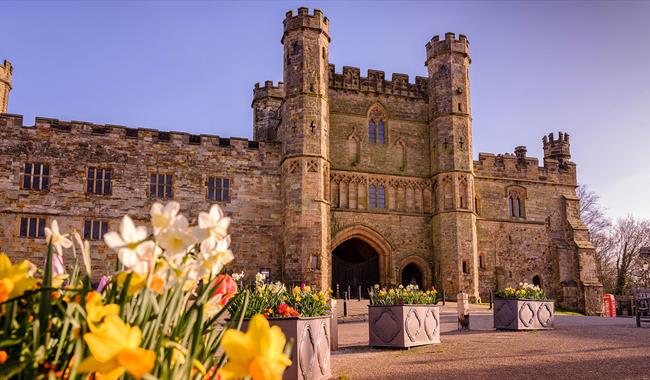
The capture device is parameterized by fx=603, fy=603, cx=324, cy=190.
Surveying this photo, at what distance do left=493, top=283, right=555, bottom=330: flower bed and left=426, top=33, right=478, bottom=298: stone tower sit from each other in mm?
11191

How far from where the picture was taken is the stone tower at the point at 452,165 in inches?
1046

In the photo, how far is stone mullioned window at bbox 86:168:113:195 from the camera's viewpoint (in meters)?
23.8

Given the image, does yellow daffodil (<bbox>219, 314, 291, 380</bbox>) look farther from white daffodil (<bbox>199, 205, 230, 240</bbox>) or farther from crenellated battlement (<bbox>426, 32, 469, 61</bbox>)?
crenellated battlement (<bbox>426, 32, 469, 61</bbox>)

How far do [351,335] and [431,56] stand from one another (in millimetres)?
18218

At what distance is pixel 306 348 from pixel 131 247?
5.82m

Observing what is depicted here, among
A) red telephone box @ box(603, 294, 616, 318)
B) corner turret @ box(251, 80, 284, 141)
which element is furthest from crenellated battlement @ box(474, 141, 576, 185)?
corner turret @ box(251, 80, 284, 141)

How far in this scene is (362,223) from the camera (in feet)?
88.3

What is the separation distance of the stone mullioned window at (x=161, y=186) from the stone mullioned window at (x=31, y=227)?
424cm

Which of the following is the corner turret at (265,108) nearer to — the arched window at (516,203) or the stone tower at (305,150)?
the stone tower at (305,150)

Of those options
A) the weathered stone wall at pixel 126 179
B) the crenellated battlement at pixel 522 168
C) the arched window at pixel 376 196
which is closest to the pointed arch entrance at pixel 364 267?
the arched window at pixel 376 196

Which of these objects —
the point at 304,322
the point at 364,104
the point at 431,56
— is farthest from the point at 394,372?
the point at 431,56

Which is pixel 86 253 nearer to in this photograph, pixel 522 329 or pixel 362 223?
pixel 522 329

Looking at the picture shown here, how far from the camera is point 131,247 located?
5.76ft

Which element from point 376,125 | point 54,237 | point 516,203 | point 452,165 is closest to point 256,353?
point 54,237
